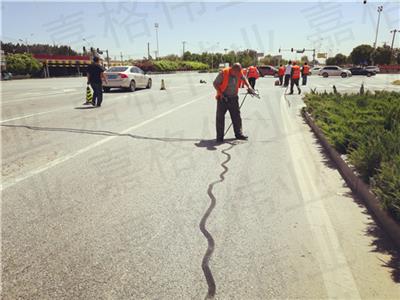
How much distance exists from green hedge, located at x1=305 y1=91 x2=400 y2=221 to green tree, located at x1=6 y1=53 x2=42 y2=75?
157ft

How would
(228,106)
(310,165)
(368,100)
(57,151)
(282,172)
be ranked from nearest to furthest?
(282,172) < (310,165) < (57,151) < (228,106) < (368,100)

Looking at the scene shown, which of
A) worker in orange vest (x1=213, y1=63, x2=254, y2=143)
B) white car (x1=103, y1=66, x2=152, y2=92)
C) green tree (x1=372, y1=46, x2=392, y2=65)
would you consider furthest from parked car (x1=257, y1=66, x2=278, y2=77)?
green tree (x1=372, y1=46, x2=392, y2=65)

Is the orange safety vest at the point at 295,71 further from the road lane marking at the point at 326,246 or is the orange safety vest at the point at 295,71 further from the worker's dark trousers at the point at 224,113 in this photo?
the road lane marking at the point at 326,246

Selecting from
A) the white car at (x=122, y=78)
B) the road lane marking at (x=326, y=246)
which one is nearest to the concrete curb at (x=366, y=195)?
the road lane marking at (x=326, y=246)

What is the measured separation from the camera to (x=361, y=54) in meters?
95.4

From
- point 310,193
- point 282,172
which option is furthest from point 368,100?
point 310,193

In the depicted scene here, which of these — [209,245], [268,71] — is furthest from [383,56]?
[209,245]

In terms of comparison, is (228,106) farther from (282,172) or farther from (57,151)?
(57,151)

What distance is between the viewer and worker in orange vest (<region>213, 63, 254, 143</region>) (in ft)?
23.5

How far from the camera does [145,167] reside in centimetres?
539

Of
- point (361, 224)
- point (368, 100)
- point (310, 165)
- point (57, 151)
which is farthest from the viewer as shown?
point (368, 100)

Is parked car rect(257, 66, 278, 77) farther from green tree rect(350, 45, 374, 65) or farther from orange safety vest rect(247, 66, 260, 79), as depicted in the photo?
green tree rect(350, 45, 374, 65)

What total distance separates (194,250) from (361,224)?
Answer: 6.13 ft

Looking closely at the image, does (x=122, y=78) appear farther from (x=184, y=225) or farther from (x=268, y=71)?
(x=268, y=71)
